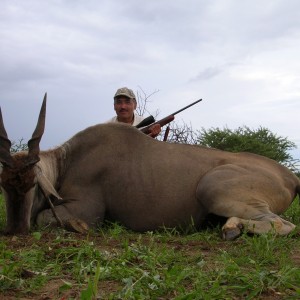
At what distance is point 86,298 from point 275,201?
3.08m

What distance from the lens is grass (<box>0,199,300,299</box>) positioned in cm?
243

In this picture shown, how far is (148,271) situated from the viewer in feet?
9.21

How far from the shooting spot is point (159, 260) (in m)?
3.03

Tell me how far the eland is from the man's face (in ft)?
Answer: 7.64

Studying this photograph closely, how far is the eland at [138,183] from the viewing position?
15.2 ft

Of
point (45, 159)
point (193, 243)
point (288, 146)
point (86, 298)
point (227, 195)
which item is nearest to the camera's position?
point (86, 298)

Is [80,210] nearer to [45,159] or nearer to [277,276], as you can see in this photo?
[45,159]

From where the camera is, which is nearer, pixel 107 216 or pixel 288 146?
pixel 107 216

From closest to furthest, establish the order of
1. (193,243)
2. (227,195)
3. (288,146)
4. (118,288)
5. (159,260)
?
(118,288)
(159,260)
(193,243)
(227,195)
(288,146)

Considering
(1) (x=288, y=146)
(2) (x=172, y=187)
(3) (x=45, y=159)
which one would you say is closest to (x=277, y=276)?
(2) (x=172, y=187)

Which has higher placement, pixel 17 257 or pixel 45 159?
pixel 45 159

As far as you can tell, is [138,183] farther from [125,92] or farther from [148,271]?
[125,92]

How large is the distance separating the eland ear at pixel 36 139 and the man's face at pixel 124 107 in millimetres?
3004

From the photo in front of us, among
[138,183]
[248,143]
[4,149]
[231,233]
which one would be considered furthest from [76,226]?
[248,143]
